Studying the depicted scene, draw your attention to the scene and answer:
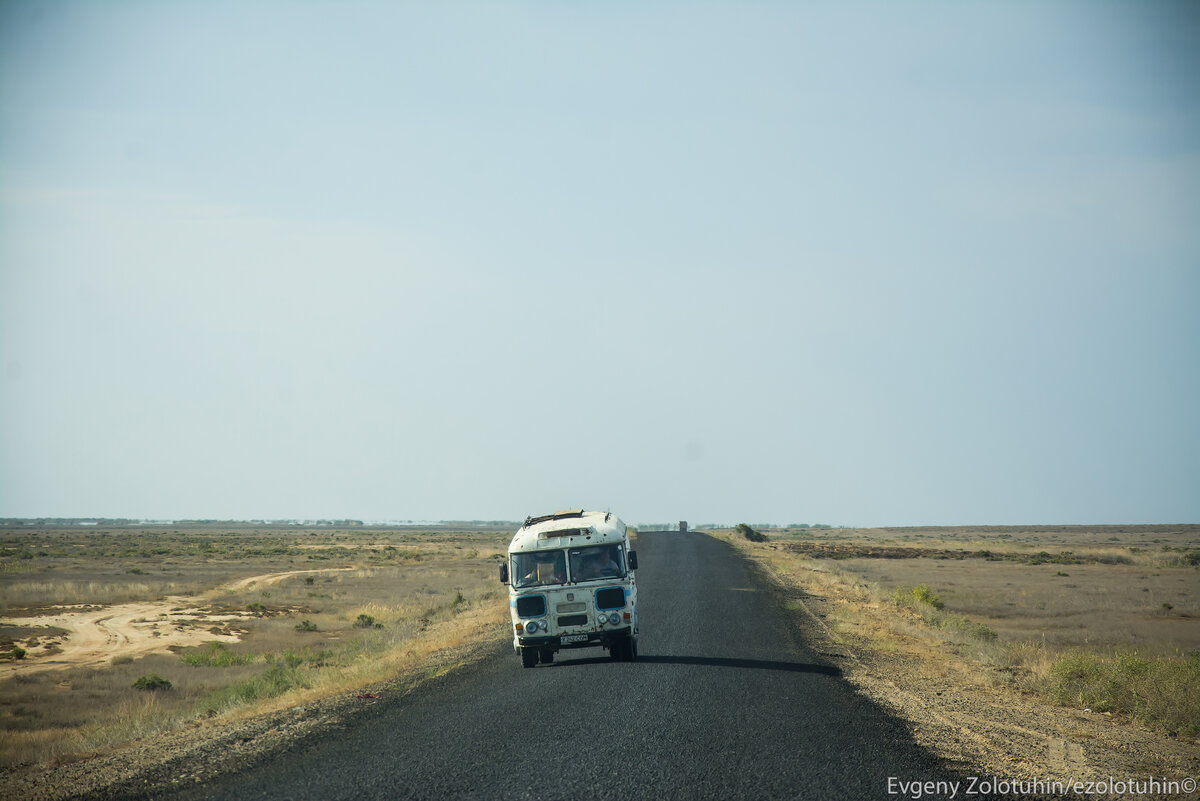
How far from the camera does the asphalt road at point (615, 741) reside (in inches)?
415

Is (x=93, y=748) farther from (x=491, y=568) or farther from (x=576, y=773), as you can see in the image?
(x=491, y=568)

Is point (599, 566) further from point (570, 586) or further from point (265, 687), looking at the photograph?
point (265, 687)

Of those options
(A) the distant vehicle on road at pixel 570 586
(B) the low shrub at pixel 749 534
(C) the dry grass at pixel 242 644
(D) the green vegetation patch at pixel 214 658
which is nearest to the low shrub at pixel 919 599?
(C) the dry grass at pixel 242 644

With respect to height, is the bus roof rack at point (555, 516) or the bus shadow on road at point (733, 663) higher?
the bus roof rack at point (555, 516)

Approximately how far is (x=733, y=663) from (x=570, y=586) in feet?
16.0

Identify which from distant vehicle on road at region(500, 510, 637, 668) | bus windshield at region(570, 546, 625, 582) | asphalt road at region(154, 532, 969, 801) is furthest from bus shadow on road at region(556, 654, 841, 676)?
bus windshield at region(570, 546, 625, 582)

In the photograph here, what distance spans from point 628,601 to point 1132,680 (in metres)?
10.7

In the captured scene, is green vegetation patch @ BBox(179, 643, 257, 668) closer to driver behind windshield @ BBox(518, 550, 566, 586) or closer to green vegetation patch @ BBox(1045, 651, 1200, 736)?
driver behind windshield @ BBox(518, 550, 566, 586)

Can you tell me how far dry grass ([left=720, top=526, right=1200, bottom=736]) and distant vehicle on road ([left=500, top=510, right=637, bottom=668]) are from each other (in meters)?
8.37

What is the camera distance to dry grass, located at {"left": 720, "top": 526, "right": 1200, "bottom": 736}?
17.3 m

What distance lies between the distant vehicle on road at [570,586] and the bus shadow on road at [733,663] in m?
1.90

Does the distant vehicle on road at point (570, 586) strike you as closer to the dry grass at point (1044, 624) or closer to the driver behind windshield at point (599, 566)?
the driver behind windshield at point (599, 566)

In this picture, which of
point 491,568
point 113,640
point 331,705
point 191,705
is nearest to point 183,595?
point 113,640

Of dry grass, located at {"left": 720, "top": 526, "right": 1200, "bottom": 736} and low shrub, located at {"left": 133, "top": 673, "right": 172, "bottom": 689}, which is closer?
dry grass, located at {"left": 720, "top": 526, "right": 1200, "bottom": 736}
